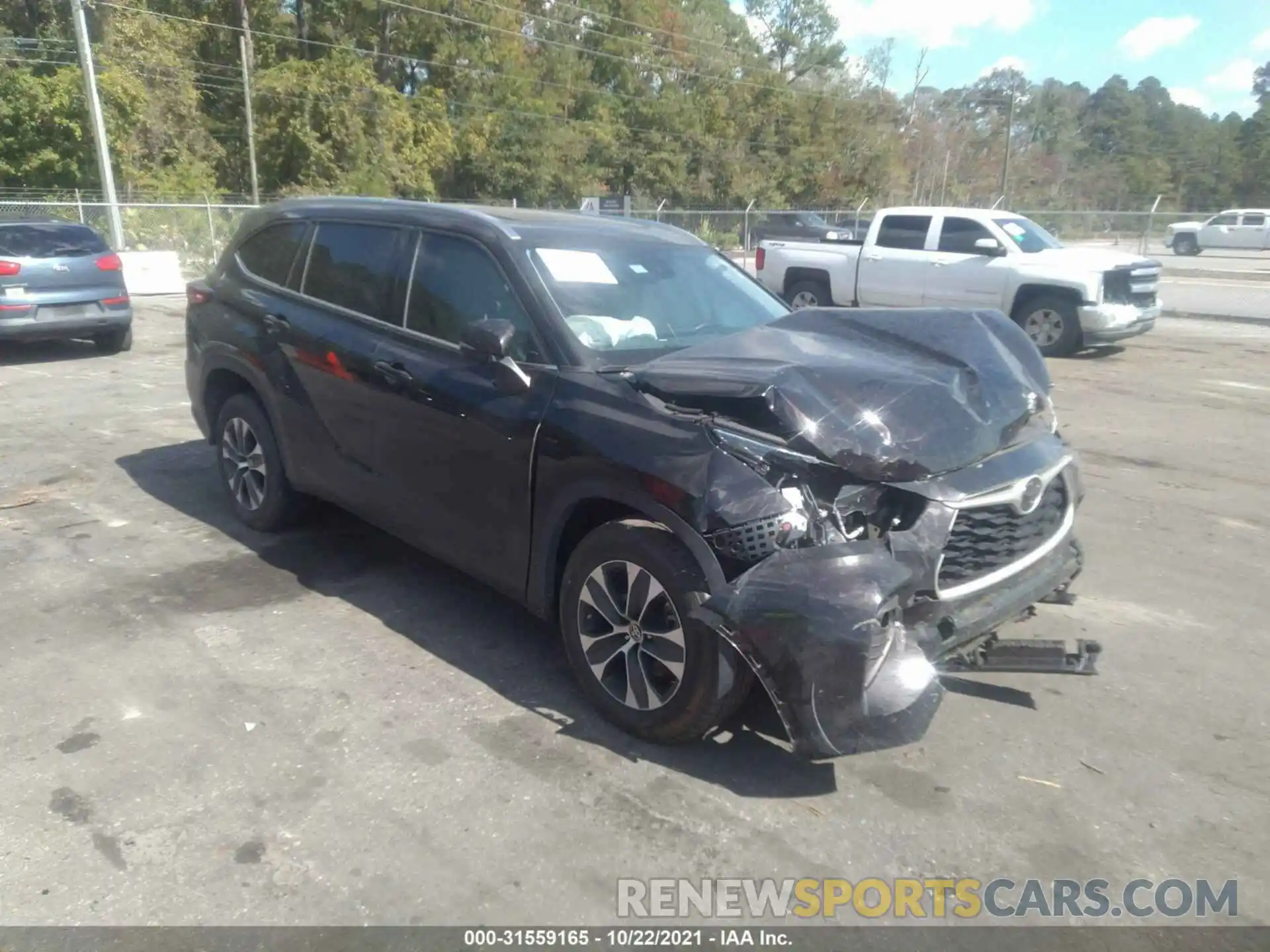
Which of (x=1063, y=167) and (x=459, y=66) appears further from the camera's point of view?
(x=1063, y=167)

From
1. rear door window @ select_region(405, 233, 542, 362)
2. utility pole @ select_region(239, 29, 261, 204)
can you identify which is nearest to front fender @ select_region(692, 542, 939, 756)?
rear door window @ select_region(405, 233, 542, 362)

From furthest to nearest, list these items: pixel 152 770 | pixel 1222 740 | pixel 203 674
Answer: pixel 203 674, pixel 1222 740, pixel 152 770

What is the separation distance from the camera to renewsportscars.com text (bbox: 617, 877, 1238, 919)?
288 centimetres

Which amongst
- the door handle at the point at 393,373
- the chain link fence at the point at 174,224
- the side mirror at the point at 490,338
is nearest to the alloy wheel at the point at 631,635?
the side mirror at the point at 490,338

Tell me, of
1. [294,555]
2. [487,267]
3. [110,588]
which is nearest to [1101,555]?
[487,267]

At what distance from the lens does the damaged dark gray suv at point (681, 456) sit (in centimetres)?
320

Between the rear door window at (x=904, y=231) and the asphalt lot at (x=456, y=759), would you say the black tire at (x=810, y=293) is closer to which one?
the rear door window at (x=904, y=231)

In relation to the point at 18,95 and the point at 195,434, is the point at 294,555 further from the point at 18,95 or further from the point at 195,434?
the point at 18,95

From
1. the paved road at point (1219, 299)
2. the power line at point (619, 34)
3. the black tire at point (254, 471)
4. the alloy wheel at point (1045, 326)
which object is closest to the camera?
the black tire at point (254, 471)

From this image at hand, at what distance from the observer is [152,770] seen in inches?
137

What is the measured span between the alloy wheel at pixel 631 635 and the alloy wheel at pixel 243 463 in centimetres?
272

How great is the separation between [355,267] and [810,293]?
11.8 meters

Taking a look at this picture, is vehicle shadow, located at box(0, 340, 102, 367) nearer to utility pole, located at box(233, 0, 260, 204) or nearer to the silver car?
the silver car

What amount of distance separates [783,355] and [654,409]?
0.57 m
